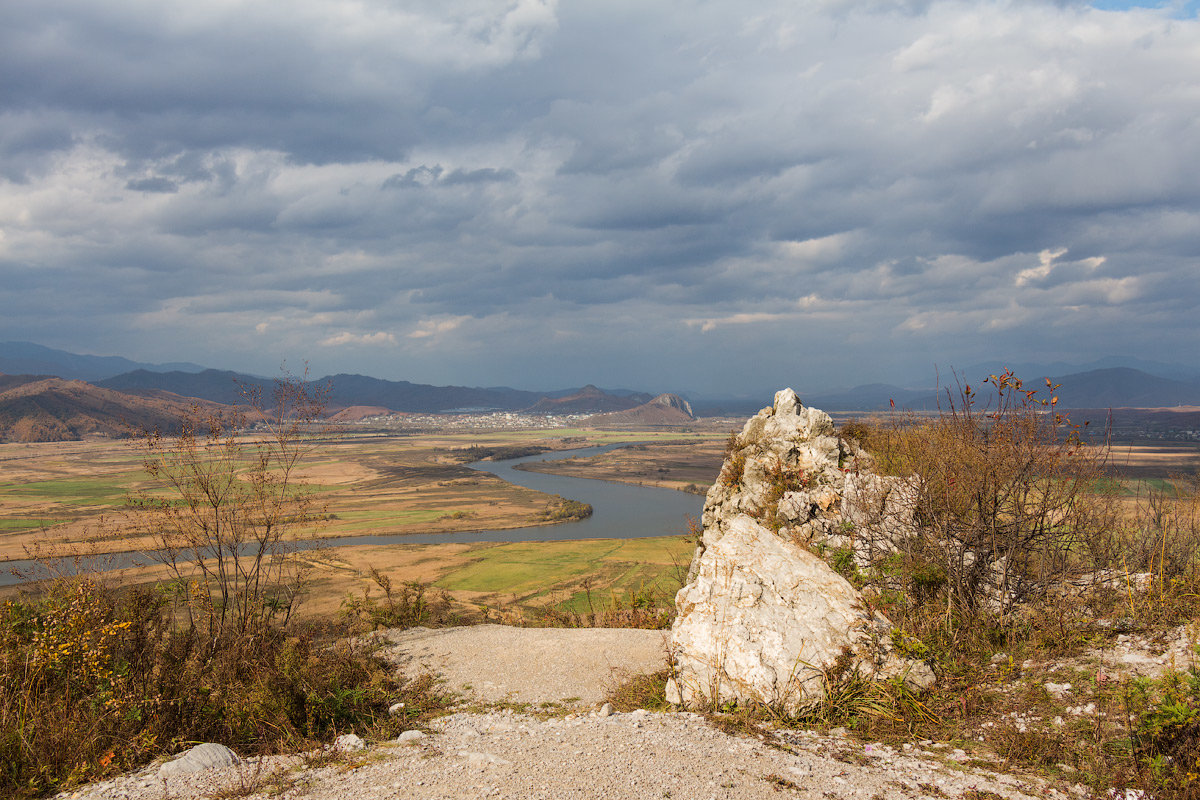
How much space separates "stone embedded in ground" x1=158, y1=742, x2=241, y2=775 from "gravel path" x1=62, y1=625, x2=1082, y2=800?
0.32ft

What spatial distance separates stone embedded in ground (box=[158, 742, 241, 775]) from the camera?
5.95m

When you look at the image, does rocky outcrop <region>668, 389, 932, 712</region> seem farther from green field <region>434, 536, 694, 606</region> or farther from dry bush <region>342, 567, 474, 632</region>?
green field <region>434, 536, 694, 606</region>

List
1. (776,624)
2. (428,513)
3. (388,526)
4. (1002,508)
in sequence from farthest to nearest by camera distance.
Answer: (428,513) < (388,526) < (1002,508) < (776,624)

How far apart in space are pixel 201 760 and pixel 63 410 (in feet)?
670

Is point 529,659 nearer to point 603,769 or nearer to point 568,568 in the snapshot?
point 603,769

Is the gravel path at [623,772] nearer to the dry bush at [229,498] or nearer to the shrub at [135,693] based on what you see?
the shrub at [135,693]

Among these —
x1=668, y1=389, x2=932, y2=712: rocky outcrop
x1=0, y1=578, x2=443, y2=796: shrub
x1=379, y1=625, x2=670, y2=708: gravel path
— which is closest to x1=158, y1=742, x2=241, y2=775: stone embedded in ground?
x1=0, y1=578, x2=443, y2=796: shrub

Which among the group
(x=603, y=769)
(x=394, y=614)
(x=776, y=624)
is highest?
(x=776, y=624)

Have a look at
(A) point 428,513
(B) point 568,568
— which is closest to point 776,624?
(B) point 568,568

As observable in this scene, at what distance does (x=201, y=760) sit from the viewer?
6.14 m

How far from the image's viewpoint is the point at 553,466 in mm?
115562

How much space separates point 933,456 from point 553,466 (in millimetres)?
107555

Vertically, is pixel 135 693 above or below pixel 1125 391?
below

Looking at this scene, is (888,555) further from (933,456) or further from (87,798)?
(87,798)
